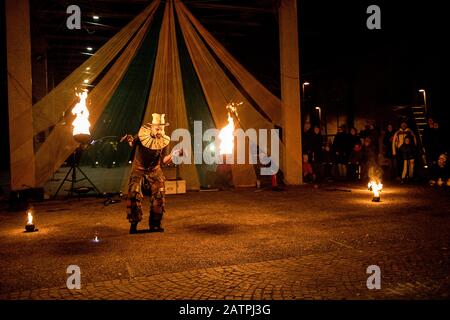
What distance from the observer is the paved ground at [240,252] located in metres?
3.89

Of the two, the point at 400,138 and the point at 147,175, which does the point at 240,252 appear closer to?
the point at 147,175

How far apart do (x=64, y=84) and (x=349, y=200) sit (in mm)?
7228

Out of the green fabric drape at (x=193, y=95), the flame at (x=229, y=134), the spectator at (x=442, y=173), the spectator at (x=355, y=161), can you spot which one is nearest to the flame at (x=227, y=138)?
the flame at (x=229, y=134)

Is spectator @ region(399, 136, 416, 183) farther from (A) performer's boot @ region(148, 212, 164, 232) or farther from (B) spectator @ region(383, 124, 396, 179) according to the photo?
(A) performer's boot @ region(148, 212, 164, 232)

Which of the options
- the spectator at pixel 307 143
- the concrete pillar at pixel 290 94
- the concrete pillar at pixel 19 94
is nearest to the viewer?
the concrete pillar at pixel 19 94

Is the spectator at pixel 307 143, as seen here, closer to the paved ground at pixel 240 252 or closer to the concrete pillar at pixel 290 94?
the concrete pillar at pixel 290 94

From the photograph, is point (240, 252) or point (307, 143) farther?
point (307, 143)

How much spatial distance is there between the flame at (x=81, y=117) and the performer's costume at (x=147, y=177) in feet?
9.05

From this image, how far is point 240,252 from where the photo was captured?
17.2ft

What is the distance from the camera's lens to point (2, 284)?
4164 mm

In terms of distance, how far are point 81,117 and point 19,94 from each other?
281 cm

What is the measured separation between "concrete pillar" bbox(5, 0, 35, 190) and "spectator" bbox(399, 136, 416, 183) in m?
10.6

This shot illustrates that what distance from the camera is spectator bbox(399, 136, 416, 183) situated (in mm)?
12398

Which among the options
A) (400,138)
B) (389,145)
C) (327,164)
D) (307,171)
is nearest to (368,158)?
(389,145)
